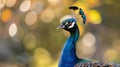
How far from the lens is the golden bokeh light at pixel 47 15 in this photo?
908 cm

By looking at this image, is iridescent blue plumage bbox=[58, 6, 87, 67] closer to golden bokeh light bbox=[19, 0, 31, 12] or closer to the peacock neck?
the peacock neck

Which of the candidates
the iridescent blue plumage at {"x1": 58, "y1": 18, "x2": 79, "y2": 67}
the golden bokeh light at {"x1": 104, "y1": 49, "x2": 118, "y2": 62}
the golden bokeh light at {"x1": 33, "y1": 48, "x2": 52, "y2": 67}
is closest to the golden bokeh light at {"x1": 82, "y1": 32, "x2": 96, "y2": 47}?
the golden bokeh light at {"x1": 104, "y1": 49, "x2": 118, "y2": 62}

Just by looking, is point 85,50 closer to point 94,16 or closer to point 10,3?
point 94,16

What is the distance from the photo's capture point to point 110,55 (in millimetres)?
9492

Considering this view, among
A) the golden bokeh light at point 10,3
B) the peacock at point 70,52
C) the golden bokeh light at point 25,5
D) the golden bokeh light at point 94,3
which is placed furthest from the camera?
the golden bokeh light at point 10,3

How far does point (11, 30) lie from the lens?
9539 millimetres

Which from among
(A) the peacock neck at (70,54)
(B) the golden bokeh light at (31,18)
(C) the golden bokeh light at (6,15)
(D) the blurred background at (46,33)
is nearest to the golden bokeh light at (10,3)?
(D) the blurred background at (46,33)

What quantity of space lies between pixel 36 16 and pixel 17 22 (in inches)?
14.0

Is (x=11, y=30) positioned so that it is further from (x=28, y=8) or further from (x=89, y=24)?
(x=89, y=24)

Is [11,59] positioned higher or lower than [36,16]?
lower

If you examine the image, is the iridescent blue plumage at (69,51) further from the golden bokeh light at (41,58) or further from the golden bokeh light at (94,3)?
the golden bokeh light at (41,58)

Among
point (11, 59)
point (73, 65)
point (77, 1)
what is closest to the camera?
point (73, 65)

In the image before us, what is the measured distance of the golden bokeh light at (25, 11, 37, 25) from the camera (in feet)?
30.3

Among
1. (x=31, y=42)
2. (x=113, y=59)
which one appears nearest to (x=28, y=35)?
(x=31, y=42)
